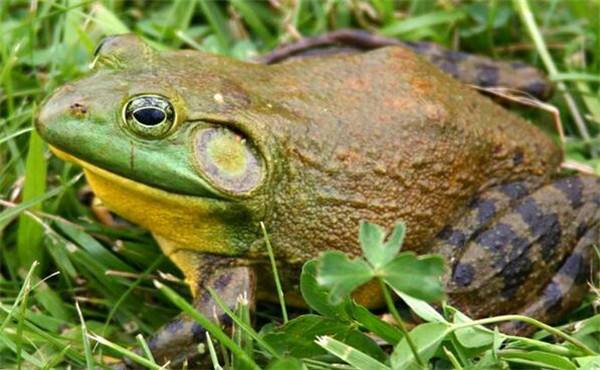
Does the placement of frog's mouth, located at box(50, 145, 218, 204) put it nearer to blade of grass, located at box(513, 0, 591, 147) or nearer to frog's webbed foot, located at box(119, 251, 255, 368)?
frog's webbed foot, located at box(119, 251, 255, 368)

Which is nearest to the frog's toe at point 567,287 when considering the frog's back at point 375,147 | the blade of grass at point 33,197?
the frog's back at point 375,147

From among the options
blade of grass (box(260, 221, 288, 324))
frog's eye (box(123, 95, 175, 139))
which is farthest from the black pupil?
blade of grass (box(260, 221, 288, 324))

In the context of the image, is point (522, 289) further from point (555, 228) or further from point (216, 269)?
point (216, 269)

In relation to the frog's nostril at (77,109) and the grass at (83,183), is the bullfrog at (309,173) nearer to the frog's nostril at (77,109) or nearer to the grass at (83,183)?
the frog's nostril at (77,109)

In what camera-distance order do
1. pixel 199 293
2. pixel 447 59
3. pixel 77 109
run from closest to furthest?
pixel 77 109 < pixel 199 293 < pixel 447 59

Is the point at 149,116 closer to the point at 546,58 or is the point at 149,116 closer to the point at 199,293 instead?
the point at 199,293

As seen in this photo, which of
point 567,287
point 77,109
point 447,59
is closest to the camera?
point 77,109

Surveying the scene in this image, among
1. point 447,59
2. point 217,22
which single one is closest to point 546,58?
point 447,59
